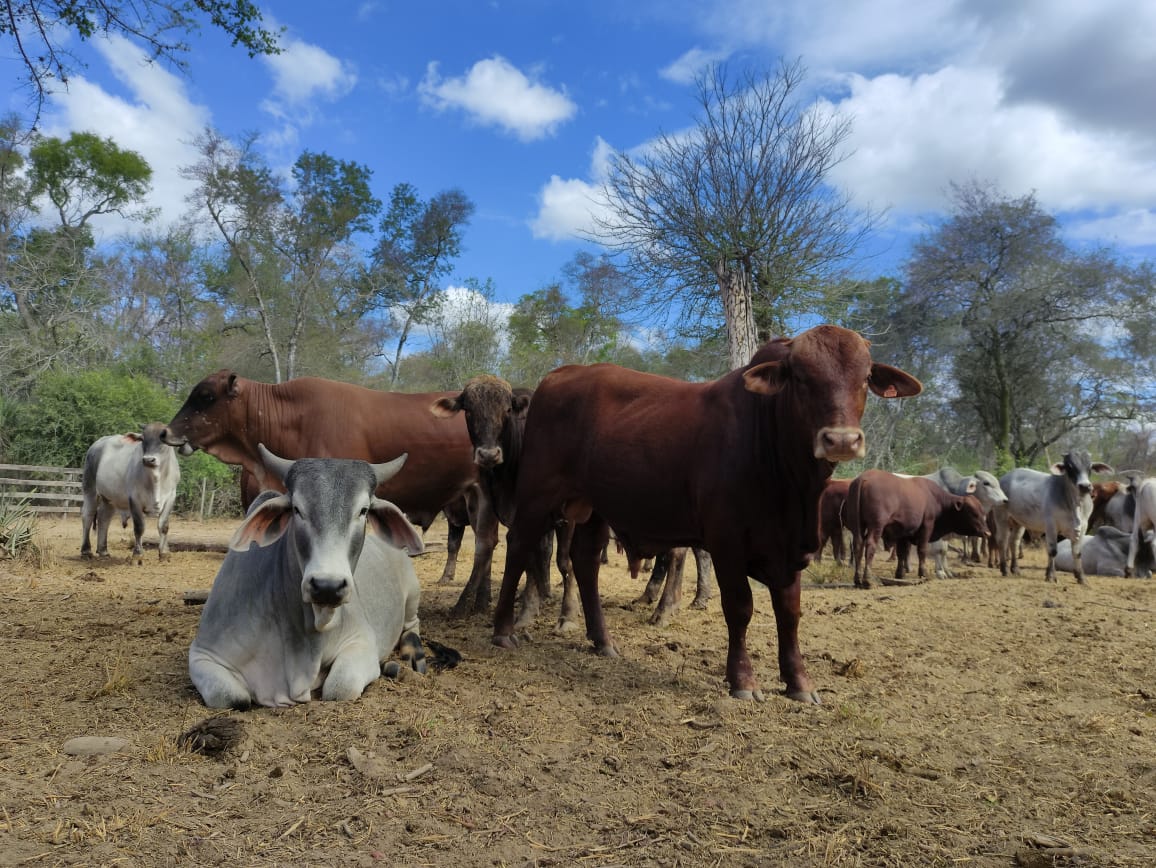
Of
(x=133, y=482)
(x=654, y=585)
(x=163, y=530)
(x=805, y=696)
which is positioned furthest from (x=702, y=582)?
(x=133, y=482)

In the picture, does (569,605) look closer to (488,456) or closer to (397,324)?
(488,456)

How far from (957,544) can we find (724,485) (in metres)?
21.9

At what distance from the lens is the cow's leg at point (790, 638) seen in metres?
4.47

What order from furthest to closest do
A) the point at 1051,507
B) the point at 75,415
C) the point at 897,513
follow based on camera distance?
the point at 75,415, the point at 1051,507, the point at 897,513

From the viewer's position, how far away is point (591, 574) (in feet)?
19.6

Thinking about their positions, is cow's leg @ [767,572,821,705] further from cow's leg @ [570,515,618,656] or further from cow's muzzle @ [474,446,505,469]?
cow's muzzle @ [474,446,505,469]

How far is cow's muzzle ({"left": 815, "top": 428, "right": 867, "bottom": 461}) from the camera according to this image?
12.3ft

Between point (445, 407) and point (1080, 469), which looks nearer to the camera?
point (445, 407)

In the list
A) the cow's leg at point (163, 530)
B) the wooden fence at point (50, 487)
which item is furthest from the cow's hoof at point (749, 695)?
the wooden fence at point (50, 487)

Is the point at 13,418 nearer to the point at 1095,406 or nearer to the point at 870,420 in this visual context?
the point at 870,420

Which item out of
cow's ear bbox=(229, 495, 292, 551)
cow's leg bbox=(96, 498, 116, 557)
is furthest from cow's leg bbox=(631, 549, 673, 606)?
cow's leg bbox=(96, 498, 116, 557)

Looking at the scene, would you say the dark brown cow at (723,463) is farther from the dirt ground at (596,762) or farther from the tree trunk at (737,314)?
the tree trunk at (737,314)

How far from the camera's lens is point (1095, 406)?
82.4 ft

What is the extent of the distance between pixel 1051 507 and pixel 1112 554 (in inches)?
80.3
